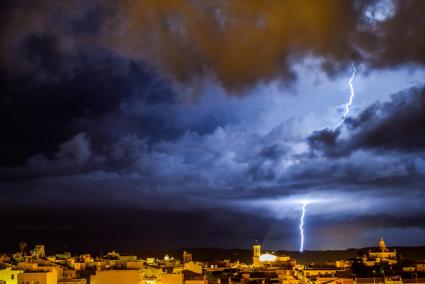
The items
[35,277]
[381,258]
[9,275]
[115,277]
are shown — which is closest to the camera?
[35,277]

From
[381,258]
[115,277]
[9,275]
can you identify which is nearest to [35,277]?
[9,275]

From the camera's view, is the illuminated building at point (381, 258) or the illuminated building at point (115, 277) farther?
the illuminated building at point (381, 258)

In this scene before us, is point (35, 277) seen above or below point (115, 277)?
above

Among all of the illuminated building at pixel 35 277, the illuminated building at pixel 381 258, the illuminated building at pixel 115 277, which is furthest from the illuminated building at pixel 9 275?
the illuminated building at pixel 381 258

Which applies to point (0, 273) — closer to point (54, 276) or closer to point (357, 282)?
point (54, 276)

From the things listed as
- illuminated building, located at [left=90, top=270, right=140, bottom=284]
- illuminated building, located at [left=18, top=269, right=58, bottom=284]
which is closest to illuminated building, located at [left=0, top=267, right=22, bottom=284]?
illuminated building, located at [left=18, top=269, right=58, bottom=284]

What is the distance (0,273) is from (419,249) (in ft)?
561

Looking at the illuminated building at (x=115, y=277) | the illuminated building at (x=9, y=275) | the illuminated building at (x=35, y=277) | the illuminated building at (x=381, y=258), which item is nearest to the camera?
the illuminated building at (x=35, y=277)

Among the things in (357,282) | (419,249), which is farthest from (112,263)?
(419,249)

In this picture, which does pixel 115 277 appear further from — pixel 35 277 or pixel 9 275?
pixel 9 275

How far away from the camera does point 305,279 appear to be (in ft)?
291

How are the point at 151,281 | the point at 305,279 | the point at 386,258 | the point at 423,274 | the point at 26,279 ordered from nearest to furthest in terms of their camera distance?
the point at 26,279 → the point at 151,281 → the point at 423,274 → the point at 305,279 → the point at 386,258

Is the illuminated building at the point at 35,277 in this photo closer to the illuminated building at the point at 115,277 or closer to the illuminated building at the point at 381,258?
the illuminated building at the point at 115,277

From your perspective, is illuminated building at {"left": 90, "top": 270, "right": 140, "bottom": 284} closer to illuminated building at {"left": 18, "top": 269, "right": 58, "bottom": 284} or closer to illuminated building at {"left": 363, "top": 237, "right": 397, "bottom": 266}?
illuminated building at {"left": 18, "top": 269, "right": 58, "bottom": 284}
